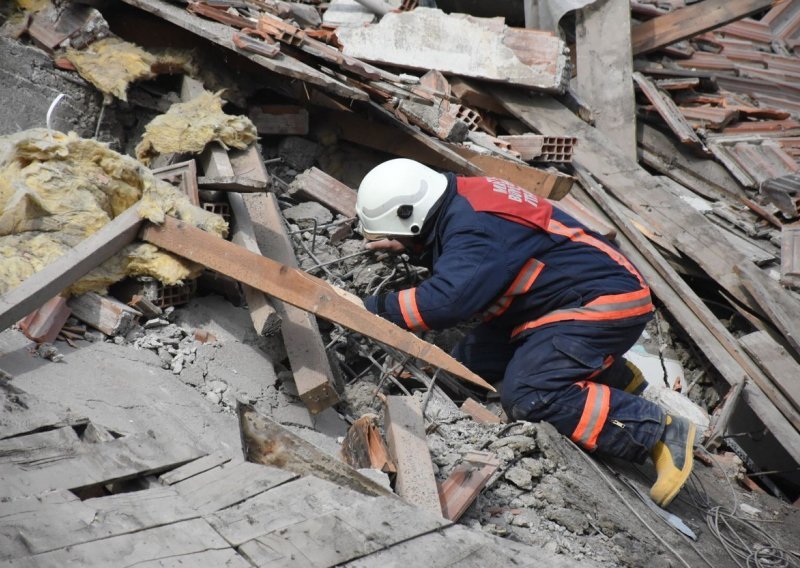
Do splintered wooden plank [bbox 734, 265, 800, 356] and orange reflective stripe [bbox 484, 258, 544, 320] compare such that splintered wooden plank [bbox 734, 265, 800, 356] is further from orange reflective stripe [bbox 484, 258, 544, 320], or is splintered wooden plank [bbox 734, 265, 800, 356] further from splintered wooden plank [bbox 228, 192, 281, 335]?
splintered wooden plank [bbox 228, 192, 281, 335]

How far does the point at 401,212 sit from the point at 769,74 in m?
6.00

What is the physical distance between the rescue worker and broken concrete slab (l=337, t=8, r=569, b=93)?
2452mm

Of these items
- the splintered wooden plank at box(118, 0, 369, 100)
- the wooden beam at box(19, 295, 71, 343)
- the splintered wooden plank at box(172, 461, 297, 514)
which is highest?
the splintered wooden plank at box(118, 0, 369, 100)

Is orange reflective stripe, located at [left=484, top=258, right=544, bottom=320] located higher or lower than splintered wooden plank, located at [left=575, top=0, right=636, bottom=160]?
lower

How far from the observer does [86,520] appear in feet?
7.64

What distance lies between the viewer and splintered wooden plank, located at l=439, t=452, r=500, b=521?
3.59m

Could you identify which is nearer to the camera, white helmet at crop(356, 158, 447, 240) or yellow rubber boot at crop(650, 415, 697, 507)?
yellow rubber boot at crop(650, 415, 697, 507)

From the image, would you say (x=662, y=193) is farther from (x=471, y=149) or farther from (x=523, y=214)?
(x=523, y=214)

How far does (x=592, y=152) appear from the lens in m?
7.10

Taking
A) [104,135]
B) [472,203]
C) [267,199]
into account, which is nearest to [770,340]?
[472,203]

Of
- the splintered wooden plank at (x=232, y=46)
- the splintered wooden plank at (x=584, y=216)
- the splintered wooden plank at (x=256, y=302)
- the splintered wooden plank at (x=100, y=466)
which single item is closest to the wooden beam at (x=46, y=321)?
the splintered wooden plank at (x=256, y=302)

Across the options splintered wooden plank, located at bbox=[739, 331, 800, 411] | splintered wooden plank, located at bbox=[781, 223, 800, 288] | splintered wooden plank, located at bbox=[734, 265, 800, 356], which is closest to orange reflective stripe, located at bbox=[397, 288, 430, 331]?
splintered wooden plank, located at bbox=[739, 331, 800, 411]

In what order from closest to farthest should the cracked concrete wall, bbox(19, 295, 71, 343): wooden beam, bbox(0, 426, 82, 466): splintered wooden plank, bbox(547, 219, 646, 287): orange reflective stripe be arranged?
bbox(0, 426, 82, 466): splintered wooden plank → bbox(19, 295, 71, 343): wooden beam → bbox(547, 219, 646, 287): orange reflective stripe → the cracked concrete wall

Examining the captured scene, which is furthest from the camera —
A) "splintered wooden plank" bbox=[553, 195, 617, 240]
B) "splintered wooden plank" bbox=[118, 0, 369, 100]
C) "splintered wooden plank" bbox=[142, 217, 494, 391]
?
"splintered wooden plank" bbox=[553, 195, 617, 240]
